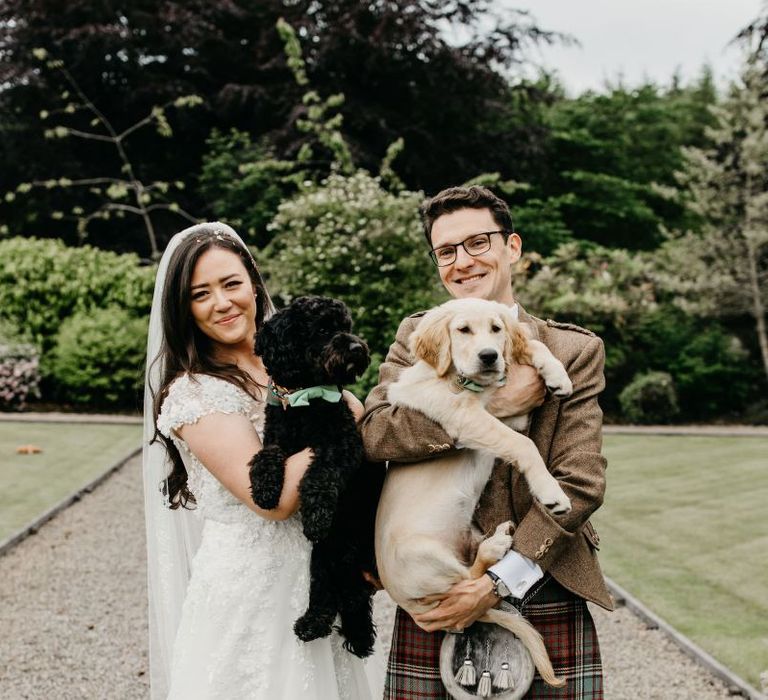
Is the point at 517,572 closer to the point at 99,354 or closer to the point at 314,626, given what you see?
the point at 314,626

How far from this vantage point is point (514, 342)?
269 centimetres

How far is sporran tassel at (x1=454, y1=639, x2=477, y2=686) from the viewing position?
2.43m

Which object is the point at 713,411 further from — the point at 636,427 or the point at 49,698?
the point at 49,698

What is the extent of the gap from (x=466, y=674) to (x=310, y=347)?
1.04 metres

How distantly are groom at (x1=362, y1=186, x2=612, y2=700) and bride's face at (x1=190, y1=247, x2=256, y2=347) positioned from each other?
0.55 metres

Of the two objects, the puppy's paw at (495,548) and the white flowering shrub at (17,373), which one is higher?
the puppy's paw at (495,548)

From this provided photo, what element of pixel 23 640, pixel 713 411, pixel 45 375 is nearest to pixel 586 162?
pixel 713 411

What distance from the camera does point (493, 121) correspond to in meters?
23.4

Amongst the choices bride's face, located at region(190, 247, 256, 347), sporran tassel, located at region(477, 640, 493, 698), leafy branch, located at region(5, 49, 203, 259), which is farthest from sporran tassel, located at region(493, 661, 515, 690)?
leafy branch, located at region(5, 49, 203, 259)

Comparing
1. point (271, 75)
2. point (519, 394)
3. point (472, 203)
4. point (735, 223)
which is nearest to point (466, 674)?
point (519, 394)

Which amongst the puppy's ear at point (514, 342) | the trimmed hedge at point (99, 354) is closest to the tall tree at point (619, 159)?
the trimmed hedge at point (99, 354)

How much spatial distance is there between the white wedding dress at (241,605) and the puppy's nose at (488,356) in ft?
2.72

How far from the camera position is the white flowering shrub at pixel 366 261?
14.2m

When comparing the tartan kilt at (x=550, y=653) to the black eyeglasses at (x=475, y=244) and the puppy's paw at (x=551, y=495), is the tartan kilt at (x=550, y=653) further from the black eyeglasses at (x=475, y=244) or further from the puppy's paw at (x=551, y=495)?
the black eyeglasses at (x=475, y=244)
